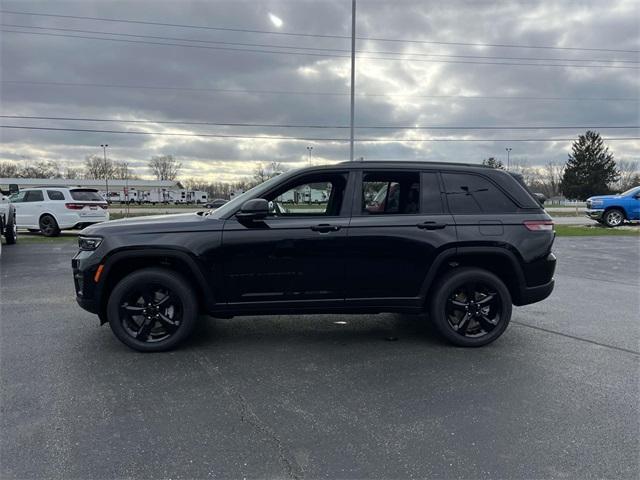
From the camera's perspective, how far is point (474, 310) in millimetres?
4398

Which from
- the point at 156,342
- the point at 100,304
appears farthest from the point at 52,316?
the point at 156,342

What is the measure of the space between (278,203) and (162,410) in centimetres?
217

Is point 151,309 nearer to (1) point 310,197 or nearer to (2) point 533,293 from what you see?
(1) point 310,197

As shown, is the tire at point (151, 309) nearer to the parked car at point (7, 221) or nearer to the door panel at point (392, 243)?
the door panel at point (392, 243)

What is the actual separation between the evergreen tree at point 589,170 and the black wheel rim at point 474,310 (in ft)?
220

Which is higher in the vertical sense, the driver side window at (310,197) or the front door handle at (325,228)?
the driver side window at (310,197)

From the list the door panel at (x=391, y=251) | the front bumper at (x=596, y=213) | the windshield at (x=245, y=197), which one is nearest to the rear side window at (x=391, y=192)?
the door panel at (x=391, y=251)

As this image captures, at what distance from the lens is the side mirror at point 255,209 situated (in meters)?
3.94

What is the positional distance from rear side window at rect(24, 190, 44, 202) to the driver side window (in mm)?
14095

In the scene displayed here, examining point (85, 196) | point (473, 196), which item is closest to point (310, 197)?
point (473, 196)

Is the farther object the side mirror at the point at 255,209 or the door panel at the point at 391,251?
the door panel at the point at 391,251

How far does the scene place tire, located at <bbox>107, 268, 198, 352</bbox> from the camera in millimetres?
4074

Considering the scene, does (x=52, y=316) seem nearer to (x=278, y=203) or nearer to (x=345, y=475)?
(x=278, y=203)

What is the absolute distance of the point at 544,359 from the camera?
4.06 m
